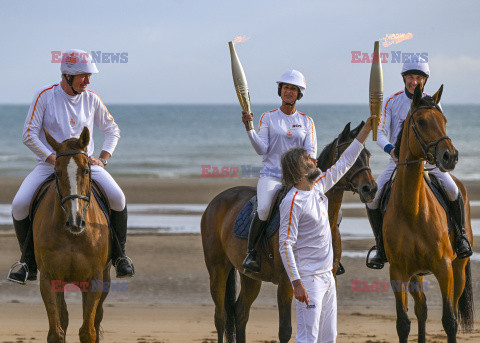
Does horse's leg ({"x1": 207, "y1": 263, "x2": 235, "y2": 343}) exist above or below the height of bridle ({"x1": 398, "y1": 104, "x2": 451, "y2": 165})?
below

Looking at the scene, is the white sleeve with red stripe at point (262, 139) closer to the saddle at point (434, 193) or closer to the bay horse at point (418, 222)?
the bay horse at point (418, 222)

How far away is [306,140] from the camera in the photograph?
757 centimetres

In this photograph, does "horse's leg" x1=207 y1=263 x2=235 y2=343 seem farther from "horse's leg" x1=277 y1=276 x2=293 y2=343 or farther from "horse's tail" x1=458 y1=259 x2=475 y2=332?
"horse's tail" x1=458 y1=259 x2=475 y2=332

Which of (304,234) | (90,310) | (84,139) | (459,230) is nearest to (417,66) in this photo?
(459,230)

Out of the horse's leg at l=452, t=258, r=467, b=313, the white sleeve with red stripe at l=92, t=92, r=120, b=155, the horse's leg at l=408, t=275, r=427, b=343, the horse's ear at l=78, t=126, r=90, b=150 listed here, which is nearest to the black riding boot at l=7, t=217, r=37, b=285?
the white sleeve with red stripe at l=92, t=92, r=120, b=155

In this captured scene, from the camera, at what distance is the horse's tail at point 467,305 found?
8.71 meters

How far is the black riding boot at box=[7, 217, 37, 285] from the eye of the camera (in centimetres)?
736

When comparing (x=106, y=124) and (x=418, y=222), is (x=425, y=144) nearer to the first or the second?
(x=418, y=222)

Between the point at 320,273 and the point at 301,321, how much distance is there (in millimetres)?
344

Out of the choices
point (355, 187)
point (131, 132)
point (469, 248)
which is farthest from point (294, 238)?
point (131, 132)

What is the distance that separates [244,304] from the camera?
8.26 m

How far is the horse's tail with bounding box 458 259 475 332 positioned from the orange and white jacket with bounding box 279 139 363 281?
3641 millimetres

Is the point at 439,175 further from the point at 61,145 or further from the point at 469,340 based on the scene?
the point at 61,145

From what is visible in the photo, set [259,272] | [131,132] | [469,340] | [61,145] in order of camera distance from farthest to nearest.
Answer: [131,132], [469,340], [259,272], [61,145]
